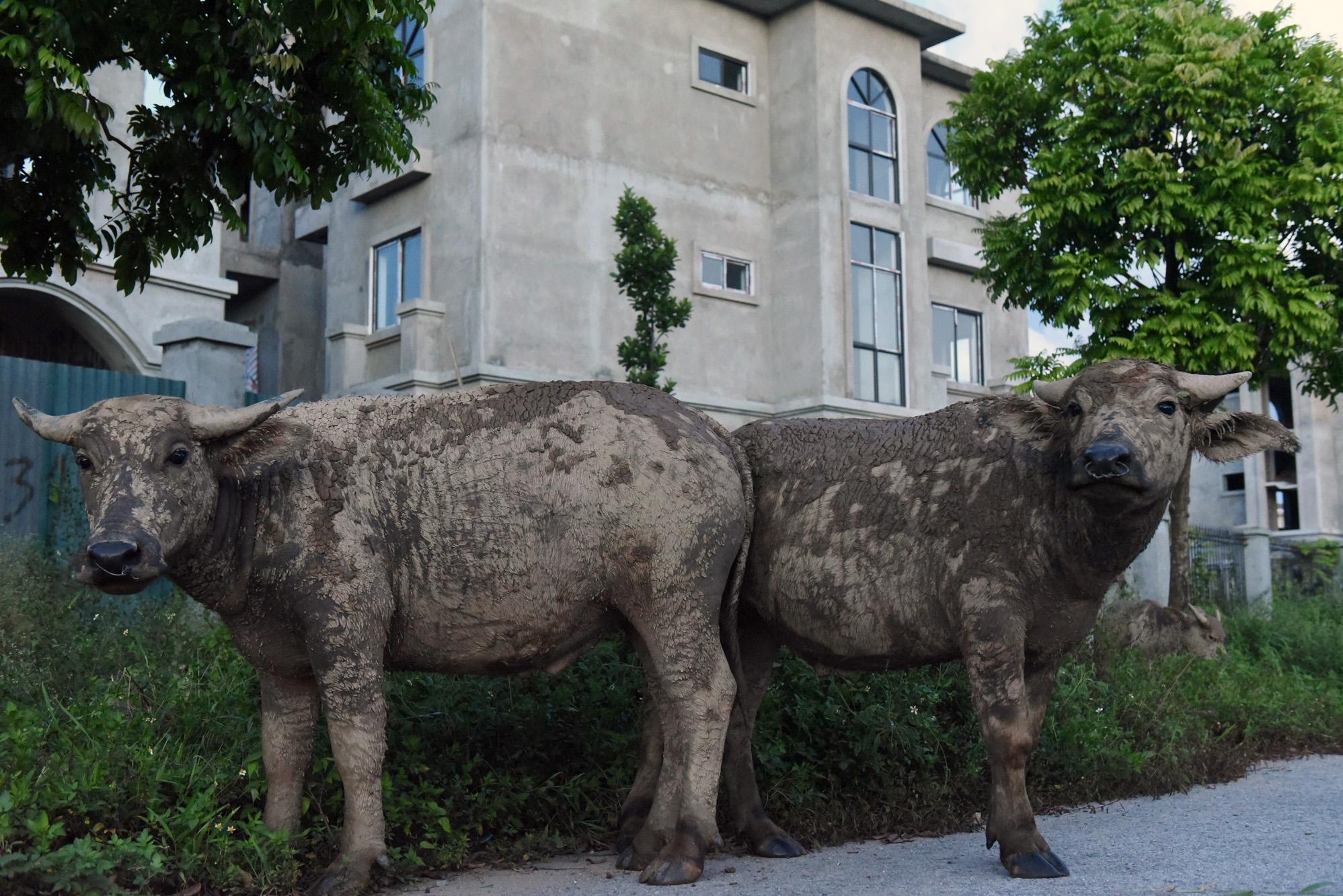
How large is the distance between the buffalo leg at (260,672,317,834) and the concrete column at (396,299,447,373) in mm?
10801

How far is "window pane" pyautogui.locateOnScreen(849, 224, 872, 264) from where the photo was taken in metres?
19.3

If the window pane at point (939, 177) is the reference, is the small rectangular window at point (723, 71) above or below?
above

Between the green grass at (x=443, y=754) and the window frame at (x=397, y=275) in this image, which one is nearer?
the green grass at (x=443, y=754)

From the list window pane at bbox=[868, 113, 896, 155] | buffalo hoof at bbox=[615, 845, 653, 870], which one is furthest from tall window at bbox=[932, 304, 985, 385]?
buffalo hoof at bbox=[615, 845, 653, 870]

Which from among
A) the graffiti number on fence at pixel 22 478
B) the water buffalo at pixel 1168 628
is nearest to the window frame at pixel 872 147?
the water buffalo at pixel 1168 628

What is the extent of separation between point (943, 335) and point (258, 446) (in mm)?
18320

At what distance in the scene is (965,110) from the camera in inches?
543

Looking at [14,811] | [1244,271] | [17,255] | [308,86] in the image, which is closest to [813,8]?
[1244,271]

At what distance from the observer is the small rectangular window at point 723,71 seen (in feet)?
61.9

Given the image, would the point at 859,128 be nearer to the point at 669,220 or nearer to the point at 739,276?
the point at 739,276

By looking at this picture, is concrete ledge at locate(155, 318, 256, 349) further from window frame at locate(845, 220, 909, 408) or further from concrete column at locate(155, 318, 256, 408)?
window frame at locate(845, 220, 909, 408)

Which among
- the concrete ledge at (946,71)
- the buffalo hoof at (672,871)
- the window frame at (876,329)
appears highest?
the concrete ledge at (946,71)

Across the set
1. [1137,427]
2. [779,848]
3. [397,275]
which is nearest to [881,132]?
[397,275]

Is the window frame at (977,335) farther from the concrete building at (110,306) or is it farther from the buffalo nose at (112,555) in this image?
the buffalo nose at (112,555)
